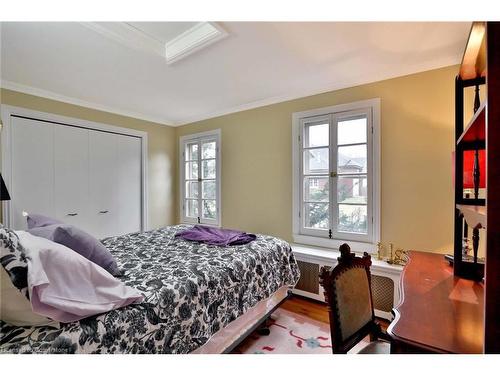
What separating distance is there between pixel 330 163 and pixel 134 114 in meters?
3.08

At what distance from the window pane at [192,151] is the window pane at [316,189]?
2094 millimetres

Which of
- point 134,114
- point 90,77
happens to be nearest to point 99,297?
point 90,77

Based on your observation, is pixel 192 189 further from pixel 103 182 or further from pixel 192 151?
pixel 103 182

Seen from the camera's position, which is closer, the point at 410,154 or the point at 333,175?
the point at 410,154

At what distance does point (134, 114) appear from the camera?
3746 mm

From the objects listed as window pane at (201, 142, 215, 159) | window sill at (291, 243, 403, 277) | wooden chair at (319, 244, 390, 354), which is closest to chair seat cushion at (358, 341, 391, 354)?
wooden chair at (319, 244, 390, 354)

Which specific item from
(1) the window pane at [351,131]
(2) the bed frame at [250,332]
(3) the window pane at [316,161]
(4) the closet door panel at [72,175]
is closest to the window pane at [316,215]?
(3) the window pane at [316,161]

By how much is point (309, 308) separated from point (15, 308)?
95.9 inches

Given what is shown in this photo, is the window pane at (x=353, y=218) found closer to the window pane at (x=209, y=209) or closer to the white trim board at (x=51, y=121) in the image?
the window pane at (x=209, y=209)

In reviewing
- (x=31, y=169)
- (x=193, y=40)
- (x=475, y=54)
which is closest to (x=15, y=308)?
(x=193, y=40)

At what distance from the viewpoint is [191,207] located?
4.25 m

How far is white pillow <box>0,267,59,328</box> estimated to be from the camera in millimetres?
891
